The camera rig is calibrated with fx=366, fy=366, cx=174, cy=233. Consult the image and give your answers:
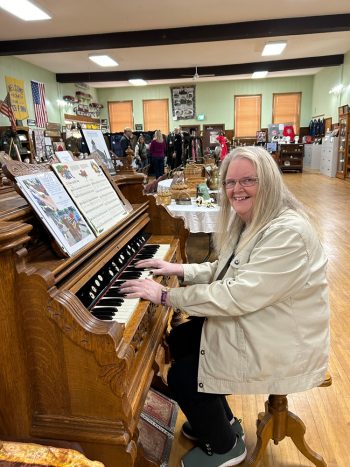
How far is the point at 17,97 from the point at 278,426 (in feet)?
33.6

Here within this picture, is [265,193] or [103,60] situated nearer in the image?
[265,193]

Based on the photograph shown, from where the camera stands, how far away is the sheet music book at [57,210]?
1.17 metres

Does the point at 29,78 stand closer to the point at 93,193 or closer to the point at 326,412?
the point at 93,193

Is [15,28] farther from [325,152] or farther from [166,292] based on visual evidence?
[325,152]

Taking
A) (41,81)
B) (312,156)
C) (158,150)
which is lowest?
(312,156)

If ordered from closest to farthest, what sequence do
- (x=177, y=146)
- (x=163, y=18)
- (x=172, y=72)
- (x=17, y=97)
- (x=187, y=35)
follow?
(x=163, y=18)
(x=187, y=35)
(x=17, y=97)
(x=177, y=146)
(x=172, y=72)

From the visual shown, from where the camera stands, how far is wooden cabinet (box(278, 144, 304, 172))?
45.1 feet

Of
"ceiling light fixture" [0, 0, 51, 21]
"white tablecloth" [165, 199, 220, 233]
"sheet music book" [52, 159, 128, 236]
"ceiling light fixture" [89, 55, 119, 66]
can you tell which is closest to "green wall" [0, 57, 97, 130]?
"ceiling light fixture" [89, 55, 119, 66]

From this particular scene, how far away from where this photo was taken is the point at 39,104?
35.3 feet

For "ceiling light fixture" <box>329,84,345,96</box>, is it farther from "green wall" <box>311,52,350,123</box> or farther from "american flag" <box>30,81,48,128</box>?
"american flag" <box>30,81,48,128</box>

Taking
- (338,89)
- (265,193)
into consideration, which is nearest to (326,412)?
(265,193)

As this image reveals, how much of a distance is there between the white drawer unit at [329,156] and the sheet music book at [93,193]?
11.5 m

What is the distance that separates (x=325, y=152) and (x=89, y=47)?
8.66 m

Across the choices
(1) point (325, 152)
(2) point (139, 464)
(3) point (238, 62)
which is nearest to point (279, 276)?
(2) point (139, 464)
